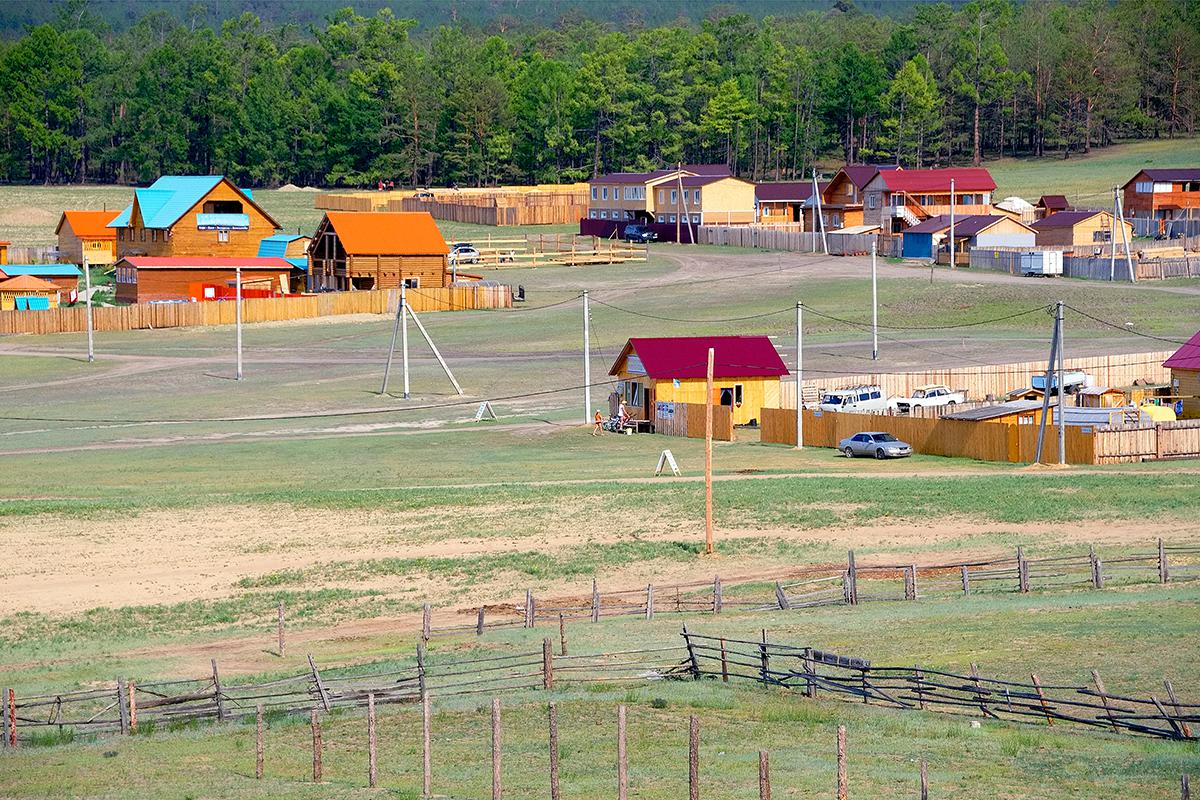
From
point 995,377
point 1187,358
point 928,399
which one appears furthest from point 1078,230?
point 1187,358

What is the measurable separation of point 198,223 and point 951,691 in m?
108

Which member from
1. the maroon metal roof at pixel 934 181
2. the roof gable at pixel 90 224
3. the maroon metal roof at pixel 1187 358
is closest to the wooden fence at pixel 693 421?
the maroon metal roof at pixel 1187 358

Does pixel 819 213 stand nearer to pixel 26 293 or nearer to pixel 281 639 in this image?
pixel 26 293

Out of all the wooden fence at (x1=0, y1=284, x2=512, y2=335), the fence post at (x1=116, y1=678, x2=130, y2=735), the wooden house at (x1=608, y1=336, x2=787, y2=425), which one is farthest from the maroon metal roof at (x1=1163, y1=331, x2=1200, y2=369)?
the wooden fence at (x1=0, y1=284, x2=512, y2=335)

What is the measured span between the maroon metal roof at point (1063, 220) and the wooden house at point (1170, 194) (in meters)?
12.0

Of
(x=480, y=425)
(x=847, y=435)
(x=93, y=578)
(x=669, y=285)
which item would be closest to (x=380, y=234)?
(x=669, y=285)

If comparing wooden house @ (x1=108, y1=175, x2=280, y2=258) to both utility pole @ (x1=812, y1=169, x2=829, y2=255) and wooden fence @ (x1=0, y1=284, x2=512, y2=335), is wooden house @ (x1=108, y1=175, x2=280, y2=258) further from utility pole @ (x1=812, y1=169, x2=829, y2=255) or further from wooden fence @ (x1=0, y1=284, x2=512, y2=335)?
utility pole @ (x1=812, y1=169, x2=829, y2=255)

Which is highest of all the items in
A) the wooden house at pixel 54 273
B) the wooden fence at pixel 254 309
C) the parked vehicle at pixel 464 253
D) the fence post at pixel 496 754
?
the parked vehicle at pixel 464 253

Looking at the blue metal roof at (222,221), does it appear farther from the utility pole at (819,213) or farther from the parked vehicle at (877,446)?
the parked vehicle at (877,446)

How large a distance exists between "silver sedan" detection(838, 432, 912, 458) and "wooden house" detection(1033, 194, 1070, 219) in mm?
82765

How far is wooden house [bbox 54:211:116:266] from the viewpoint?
5423 inches

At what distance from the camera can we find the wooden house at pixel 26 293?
369ft

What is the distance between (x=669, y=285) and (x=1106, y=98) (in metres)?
99.2

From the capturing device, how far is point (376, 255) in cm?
11638
